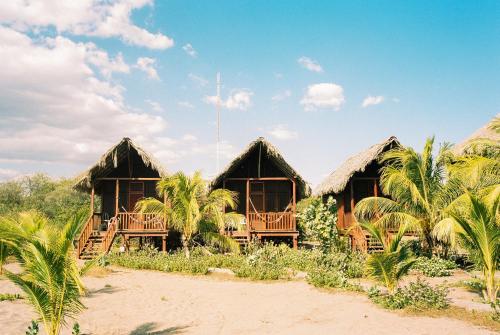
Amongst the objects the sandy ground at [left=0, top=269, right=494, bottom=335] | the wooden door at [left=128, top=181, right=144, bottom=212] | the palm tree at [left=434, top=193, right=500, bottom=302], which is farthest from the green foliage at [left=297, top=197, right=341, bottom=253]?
the wooden door at [left=128, top=181, right=144, bottom=212]

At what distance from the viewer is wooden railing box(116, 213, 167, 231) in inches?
571

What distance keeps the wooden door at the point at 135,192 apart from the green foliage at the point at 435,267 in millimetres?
11426

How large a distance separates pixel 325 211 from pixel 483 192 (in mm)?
4868

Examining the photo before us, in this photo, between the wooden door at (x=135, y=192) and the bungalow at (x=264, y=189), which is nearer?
the bungalow at (x=264, y=189)

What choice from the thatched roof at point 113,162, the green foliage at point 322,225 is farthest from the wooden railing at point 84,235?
the green foliage at point 322,225

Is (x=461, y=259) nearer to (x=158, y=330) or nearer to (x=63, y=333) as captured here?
(x=158, y=330)

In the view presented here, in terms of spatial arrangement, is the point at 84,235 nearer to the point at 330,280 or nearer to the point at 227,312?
the point at 227,312

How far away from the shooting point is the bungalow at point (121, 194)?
1407 cm

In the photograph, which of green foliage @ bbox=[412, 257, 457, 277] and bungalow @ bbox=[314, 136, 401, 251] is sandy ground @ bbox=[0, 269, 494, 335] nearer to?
green foliage @ bbox=[412, 257, 457, 277]

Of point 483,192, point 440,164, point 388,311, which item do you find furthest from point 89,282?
point 440,164

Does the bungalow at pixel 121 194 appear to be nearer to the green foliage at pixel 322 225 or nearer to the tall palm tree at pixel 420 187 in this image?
the green foliage at pixel 322 225

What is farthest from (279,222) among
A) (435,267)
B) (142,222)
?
(435,267)

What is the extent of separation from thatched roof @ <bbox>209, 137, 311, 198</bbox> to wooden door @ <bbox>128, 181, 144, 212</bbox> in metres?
3.69

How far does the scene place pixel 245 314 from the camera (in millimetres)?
7211
